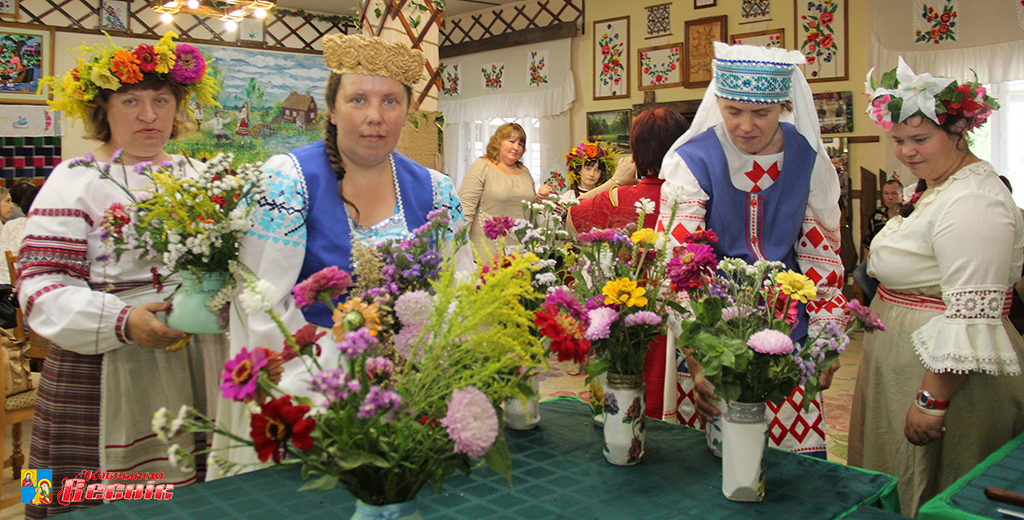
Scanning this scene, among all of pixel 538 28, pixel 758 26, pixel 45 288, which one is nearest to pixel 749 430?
pixel 45 288

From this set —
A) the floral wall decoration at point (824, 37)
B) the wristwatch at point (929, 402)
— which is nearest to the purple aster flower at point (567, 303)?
the wristwatch at point (929, 402)

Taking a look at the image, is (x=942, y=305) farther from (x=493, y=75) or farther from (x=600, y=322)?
(x=493, y=75)

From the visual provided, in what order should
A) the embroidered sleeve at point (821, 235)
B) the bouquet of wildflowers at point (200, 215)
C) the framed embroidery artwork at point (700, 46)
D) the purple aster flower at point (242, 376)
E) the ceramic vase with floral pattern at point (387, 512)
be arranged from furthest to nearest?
the framed embroidery artwork at point (700, 46) → the embroidered sleeve at point (821, 235) → the bouquet of wildflowers at point (200, 215) → the ceramic vase with floral pattern at point (387, 512) → the purple aster flower at point (242, 376)

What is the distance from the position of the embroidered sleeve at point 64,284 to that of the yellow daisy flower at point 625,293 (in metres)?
1.18

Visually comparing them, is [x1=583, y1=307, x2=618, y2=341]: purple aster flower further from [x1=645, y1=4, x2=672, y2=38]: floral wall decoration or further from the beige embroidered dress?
[x1=645, y1=4, x2=672, y2=38]: floral wall decoration

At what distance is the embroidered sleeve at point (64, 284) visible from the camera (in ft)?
5.28

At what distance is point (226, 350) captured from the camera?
1.90 metres

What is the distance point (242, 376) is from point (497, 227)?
3.25 ft

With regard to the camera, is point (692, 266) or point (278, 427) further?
point (692, 266)

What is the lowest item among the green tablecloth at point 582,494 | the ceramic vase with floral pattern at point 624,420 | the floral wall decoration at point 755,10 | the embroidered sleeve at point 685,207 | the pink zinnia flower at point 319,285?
the green tablecloth at point 582,494

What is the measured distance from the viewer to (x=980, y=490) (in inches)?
47.6

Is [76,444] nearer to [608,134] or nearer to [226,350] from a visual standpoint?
[226,350]

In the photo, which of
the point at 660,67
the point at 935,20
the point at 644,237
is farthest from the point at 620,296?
the point at 660,67

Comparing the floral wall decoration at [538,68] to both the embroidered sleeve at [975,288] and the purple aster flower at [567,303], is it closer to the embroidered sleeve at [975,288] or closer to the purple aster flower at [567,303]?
the embroidered sleeve at [975,288]
